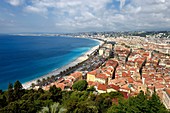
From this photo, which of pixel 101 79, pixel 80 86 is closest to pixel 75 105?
pixel 80 86

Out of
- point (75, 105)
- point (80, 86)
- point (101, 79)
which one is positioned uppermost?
point (75, 105)

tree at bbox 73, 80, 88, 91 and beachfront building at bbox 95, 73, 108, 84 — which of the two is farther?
beachfront building at bbox 95, 73, 108, 84

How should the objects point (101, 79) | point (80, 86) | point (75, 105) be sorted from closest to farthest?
1. point (75, 105)
2. point (80, 86)
3. point (101, 79)

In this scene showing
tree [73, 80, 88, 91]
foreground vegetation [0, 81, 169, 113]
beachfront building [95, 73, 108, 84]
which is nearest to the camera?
foreground vegetation [0, 81, 169, 113]

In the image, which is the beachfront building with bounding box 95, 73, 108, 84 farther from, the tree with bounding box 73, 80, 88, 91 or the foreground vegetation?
the foreground vegetation

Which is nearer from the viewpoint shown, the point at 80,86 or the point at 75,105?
the point at 75,105

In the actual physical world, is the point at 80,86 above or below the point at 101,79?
above

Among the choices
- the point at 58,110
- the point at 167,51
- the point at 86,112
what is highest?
the point at 58,110

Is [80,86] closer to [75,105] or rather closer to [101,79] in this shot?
[101,79]

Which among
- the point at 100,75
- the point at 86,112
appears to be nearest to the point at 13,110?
the point at 86,112

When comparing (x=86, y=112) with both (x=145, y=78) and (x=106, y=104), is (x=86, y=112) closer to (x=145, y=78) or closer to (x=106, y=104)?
(x=106, y=104)

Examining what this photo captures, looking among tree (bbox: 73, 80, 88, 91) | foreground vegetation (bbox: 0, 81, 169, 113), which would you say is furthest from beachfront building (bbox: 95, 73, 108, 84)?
foreground vegetation (bbox: 0, 81, 169, 113)
